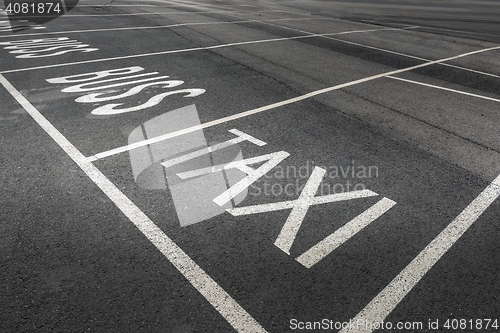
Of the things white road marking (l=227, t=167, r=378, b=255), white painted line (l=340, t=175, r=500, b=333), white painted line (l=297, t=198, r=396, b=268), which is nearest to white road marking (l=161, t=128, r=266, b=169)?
white road marking (l=227, t=167, r=378, b=255)

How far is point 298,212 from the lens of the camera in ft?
14.5

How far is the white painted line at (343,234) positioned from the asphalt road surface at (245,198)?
0.05ft

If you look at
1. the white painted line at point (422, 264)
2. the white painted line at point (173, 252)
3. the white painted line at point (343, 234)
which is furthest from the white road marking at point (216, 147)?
the white painted line at point (422, 264)

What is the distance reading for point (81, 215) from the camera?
167 inches

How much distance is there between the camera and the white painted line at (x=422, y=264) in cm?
324

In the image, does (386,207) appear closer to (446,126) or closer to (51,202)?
(446,126)

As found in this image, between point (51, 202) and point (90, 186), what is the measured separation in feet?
1.51

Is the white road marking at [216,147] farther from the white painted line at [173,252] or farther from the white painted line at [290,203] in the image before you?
the white painted line at [290,203]

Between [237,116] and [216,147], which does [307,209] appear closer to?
[216,147]

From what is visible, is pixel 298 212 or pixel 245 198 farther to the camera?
pixel 245 198

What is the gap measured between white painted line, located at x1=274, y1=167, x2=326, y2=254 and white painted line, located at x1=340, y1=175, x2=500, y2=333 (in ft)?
3.06

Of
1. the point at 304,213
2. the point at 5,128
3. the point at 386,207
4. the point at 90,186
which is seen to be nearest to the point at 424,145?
the point at 386,207

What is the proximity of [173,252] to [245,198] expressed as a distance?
1.17 m

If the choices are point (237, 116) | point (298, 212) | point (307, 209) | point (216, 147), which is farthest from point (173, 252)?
point (237, 116)
